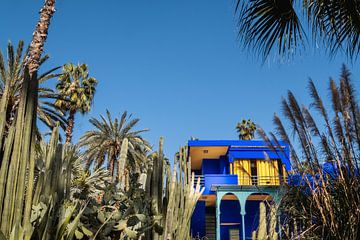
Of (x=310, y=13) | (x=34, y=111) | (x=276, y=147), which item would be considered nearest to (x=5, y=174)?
(x=34, y=111)

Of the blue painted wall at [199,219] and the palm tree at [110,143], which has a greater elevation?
the palm tree at [110,143]

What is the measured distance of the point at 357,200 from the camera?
479 cm

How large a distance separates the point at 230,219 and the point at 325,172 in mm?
18155

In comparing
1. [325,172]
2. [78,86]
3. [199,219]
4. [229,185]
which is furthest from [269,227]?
[78,86]

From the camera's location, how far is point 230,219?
75.0 ft

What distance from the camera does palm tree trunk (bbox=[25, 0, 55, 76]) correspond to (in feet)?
32.4

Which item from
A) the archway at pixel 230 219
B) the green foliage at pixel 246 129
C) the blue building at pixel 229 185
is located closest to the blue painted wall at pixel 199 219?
the blue building at pixel 229 185

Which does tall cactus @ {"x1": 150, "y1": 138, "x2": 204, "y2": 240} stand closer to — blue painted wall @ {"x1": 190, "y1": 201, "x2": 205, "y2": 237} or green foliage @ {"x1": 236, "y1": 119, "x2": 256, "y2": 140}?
blue painted wall @ {"x1": 190, "y1": 201, "x2": 205, "y2": 237}

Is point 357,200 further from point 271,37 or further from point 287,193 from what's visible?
point 271,37

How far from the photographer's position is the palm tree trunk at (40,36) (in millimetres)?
9891

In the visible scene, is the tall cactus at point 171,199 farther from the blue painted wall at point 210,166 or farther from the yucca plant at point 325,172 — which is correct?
the blue painted wall at point 210,166

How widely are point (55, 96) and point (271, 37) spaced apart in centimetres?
1516

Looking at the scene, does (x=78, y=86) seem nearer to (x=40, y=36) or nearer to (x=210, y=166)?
(x=210, y=166)

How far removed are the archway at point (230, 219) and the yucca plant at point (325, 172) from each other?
17215mm
